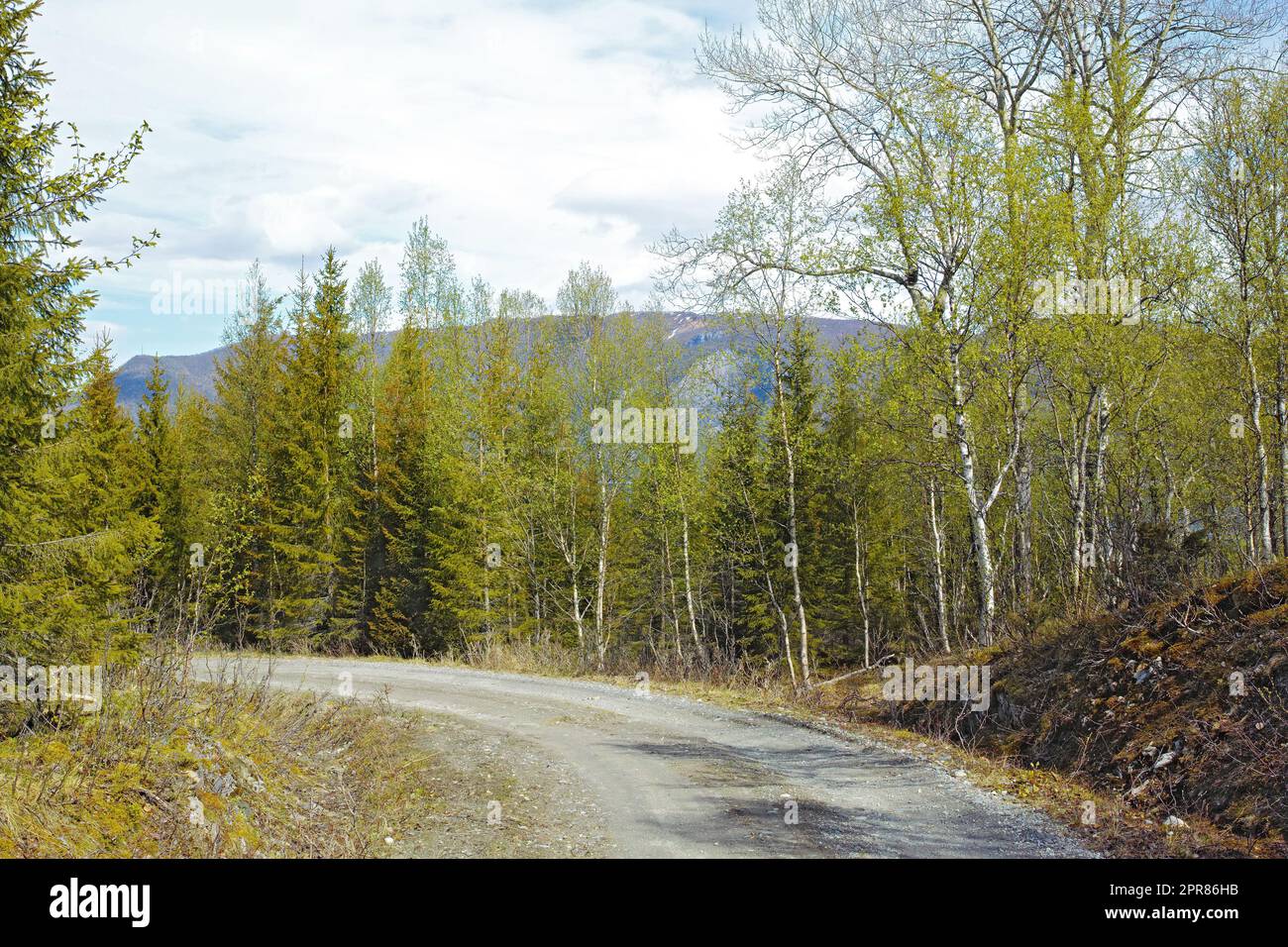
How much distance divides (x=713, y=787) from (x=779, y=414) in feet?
51.0

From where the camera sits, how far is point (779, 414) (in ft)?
76.3

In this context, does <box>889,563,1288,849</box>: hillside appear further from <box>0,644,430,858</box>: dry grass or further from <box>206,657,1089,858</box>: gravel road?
<box>0,644,430,858</box>: dry grass

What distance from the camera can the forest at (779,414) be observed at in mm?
9648

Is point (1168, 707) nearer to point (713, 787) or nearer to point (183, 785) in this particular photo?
point (713, 787)

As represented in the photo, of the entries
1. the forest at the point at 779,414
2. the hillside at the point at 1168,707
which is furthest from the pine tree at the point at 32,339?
the hillside at the point at 1168,707

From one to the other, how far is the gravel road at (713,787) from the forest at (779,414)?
375 centimetres

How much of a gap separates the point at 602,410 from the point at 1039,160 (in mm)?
15183

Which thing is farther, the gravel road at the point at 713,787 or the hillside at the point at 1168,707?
the hillside at the point at 1168,707

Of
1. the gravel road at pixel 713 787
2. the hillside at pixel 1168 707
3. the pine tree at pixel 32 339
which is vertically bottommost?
the gravel road at pixel 713 787

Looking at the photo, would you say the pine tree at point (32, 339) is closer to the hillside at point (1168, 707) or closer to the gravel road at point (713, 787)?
the gravel road at point (713, 787)

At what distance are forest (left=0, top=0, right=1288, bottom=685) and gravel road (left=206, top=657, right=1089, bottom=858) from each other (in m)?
3.75

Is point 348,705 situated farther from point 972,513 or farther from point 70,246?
point 972,513

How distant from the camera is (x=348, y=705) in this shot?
12.8 metres

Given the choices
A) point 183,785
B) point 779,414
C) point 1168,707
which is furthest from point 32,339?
point 779,414
